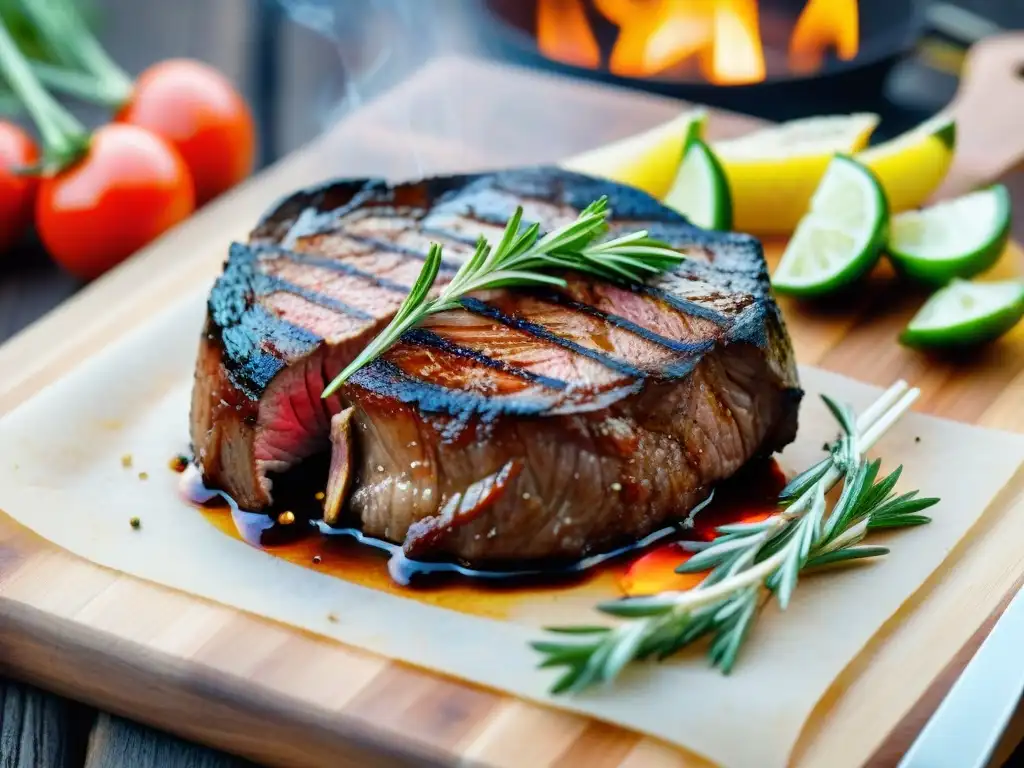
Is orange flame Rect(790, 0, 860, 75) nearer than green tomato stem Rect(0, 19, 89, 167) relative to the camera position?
No

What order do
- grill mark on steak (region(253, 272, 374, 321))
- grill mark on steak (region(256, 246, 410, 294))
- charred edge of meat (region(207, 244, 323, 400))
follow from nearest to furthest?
1. charred edge of meat (region(207, 244, 323, 400))
2. grill mark on steak (region(253, 272, 374, 321))
3. grill mark on steak (region(256, 246, 410, 294))

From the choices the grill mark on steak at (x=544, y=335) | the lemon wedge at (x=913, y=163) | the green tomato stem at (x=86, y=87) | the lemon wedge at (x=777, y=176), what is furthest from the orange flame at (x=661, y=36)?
the grill mark on steak at (x=544, y=335)

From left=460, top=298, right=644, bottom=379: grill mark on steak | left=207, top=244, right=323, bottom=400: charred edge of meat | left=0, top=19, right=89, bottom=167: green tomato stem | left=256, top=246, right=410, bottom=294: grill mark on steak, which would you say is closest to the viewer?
left=460, top=298, right=644, bottom=379: grill mark on steak

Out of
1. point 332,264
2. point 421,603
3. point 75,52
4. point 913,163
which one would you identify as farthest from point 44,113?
point 913,163

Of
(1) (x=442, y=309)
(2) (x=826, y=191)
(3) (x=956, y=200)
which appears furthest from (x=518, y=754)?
(3) (x=956, y=200)

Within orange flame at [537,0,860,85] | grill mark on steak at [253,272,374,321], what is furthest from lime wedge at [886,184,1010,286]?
grill mark on steak at [253,272,374,321]

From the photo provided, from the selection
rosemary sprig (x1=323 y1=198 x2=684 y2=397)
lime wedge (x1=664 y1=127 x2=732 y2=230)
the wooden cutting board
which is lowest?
the wooden cutting board

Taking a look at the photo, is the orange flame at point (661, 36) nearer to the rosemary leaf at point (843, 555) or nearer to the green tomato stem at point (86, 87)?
the green tomato stem at point (86, 87)

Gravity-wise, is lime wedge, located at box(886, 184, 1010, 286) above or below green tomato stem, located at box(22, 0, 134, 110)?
below

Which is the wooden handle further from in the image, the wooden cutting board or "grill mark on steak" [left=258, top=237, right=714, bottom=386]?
"grill mark on steak" [left=258, top=237, right=714, bottom=386]

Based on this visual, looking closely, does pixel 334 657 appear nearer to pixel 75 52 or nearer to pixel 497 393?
pixel 497 393
